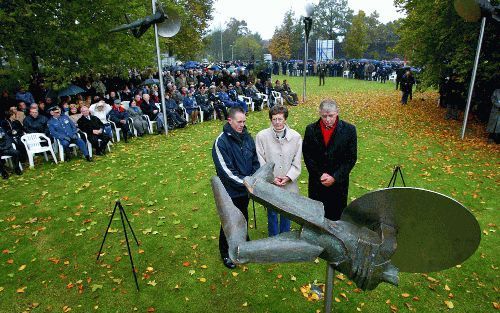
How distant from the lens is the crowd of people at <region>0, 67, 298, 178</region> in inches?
379

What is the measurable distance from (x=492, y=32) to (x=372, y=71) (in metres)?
27.0

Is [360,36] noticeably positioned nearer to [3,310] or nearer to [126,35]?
[126,35]

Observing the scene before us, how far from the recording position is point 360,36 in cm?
5031

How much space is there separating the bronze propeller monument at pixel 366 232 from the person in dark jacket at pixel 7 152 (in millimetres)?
9002

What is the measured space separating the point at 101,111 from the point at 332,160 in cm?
1052

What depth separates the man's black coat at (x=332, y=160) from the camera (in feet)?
13.0

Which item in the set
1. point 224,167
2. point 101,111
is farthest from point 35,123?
point 224,167

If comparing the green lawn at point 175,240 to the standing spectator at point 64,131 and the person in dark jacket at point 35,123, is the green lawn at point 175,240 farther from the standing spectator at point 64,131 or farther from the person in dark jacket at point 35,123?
the person in dark jacket at point 35,123

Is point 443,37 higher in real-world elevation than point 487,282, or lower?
higher

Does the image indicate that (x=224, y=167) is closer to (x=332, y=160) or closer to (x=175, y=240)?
(x=332, y=160)

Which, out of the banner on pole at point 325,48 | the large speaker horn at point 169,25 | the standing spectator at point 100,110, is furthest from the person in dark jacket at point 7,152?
the banner on pole at point 325,48

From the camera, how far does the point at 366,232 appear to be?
2.00 m

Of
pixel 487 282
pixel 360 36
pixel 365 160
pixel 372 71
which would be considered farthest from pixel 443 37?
pixel 360 36

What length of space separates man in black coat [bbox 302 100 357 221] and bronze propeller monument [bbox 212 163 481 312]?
74.2 inches
